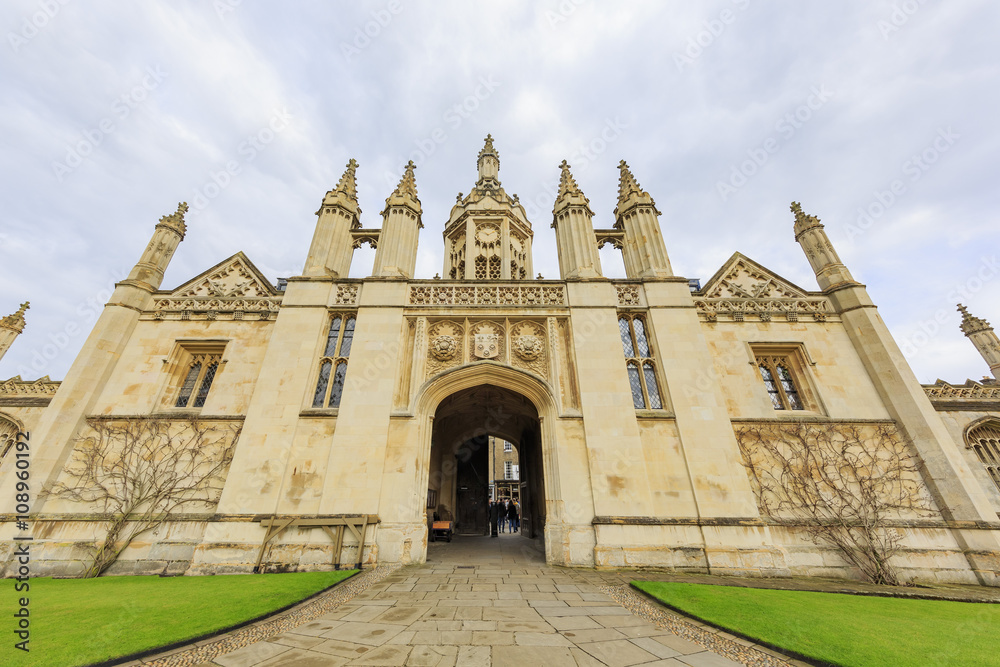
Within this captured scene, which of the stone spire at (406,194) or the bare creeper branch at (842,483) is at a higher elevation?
the stone spire at (406,194)

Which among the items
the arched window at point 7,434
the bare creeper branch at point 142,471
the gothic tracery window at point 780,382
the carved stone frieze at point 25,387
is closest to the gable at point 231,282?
the bare creeper branch at point 142,471

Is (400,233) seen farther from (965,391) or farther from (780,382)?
(965,391)

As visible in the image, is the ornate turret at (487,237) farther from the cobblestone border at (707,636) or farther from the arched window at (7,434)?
the arched window at (7,434)

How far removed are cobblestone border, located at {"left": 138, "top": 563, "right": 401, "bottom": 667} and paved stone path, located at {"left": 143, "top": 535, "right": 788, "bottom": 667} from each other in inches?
3.8

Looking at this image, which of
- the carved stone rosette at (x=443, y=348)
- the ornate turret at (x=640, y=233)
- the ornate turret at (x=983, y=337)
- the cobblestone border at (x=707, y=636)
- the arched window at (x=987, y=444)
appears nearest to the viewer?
the cobblestone border at (x=707, y=636)

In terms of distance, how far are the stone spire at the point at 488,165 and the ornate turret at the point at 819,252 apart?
14.8 m

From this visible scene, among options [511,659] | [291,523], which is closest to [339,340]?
[291,523]

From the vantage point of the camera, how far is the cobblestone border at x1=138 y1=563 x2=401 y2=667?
3.58 meters

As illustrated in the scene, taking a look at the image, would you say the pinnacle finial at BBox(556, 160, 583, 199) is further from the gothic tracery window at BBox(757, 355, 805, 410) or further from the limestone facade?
the gothic tracery window at BBox(757, 355, 805, 410)

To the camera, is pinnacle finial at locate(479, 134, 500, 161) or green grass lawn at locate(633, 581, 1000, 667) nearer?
green grass lawn at locate(633, 581, 1000, 667)

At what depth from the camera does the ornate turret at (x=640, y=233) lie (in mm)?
12719

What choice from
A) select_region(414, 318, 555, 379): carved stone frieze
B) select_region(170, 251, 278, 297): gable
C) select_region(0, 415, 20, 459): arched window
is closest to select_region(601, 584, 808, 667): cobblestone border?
select_region(414, 318, 555, 379): carved stone frieze

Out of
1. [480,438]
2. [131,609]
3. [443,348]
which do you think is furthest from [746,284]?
[131,609]

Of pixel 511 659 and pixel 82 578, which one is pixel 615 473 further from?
pixel 82 578
